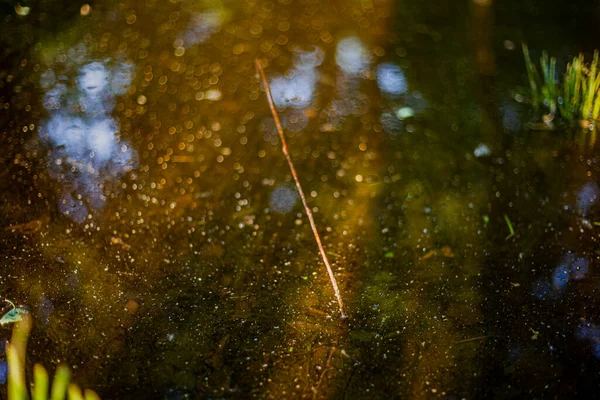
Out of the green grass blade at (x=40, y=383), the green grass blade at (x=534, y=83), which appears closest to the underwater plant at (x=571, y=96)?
the green grass blade at (x=534, y=83)

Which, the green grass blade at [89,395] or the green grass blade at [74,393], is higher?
the green grass blade at [74,393]

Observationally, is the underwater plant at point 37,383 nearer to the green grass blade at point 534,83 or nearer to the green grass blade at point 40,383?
the green grass blade at point 40,383

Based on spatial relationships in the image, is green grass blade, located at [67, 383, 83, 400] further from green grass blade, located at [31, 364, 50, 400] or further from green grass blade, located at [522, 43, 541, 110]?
green grass blade, located at [522, 43, 541, 110]

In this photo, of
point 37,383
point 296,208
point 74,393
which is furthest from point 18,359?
point 296,208

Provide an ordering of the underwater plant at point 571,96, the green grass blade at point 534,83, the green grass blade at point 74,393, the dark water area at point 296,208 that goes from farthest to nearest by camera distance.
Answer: the green grass blade at point 534,83, the underwater plant at point 571,96, the dark water area at point 296,208, the green grass blade at point 74,393

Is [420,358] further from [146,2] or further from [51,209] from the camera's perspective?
[146,2]

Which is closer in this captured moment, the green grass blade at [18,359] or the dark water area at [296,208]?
the green grass blade at [18,359]

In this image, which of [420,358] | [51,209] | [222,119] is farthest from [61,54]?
[420,358]
